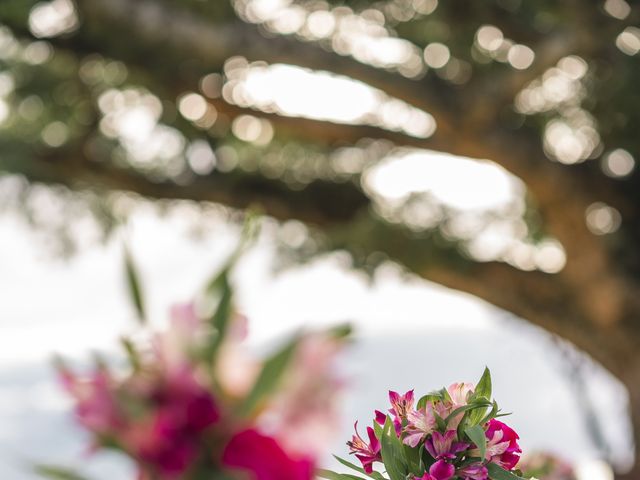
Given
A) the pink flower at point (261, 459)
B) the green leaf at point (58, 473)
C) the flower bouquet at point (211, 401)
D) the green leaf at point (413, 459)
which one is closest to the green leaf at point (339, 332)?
the flower bouquet at point (211, 401)

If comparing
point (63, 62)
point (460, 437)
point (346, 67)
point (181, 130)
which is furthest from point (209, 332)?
point (181, 130)

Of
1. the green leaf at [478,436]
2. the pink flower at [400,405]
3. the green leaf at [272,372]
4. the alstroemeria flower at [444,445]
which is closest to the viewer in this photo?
the green leaf at [272,372]

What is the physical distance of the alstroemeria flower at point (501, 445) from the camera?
5.56 ft

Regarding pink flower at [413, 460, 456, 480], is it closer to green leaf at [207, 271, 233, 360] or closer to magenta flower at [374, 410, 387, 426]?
magenta flower at [374, 410, 387, 426]

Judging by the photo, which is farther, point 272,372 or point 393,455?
point 393,455

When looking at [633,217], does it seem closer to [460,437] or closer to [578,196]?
[578,196]

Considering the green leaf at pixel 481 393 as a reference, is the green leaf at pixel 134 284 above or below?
below

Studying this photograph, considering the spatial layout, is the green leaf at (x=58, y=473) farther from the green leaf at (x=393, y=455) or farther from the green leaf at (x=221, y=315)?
the green leaf at (x=393, y=455)

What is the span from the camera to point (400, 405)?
1791 mm

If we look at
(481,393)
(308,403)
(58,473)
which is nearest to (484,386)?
(481,393)

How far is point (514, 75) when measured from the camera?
17.1 ft

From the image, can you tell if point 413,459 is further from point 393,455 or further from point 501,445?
point 501,445

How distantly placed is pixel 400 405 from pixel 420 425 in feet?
0.34

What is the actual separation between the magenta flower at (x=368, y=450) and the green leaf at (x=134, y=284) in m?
1.02
